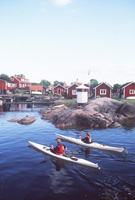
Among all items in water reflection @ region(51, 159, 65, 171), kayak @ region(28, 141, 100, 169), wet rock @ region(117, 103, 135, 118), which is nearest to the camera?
kayak @ region(28, 141, 100, 169)

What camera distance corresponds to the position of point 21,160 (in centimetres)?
1291

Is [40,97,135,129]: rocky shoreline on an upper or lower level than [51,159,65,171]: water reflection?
upper

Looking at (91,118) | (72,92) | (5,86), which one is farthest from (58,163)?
(5,86)

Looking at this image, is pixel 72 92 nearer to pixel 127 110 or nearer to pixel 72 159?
pixel 127 110

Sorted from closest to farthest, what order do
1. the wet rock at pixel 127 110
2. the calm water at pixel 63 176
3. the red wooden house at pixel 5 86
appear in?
the calm water at pixel 63 176
the wet rock at pixel 127 110
the red wooden house at pixel 5 86

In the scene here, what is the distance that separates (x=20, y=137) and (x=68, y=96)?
40999mm

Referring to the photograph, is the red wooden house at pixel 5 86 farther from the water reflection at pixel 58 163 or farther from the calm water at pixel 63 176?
the water reflection at pixel 58 163

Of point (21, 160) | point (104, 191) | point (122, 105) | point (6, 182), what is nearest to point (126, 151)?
point (104, 191)

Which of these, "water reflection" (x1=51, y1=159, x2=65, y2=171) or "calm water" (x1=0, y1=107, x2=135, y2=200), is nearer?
"calm water" (x1=0, y1=107, x2=135, y2=200)

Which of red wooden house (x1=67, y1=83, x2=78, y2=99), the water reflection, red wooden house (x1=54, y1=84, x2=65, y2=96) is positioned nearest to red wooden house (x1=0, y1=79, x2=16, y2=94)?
red wooden house (x1=54, y1=84, x2=65, y2=96)

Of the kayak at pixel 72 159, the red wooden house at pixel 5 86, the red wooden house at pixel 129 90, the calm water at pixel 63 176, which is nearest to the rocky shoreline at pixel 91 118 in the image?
A: the calm water at pixel 63 176

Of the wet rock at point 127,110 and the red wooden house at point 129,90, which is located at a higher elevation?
the red wooden house at point 129,90

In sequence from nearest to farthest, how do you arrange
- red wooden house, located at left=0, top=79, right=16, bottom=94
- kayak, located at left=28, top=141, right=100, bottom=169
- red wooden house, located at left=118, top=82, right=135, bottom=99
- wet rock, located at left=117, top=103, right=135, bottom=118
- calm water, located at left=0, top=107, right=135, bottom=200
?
calm water, located at left=0, top=107, right=135, bottom=200, kayak, located at left=28, top=141, right=100, bottom=169, wet rock, located at left=117, top=103, right=135, bottom=118, red wooden house, located at left=118, top=82, right=135, bottom=99, red wooden house, located at left=0, top=79, right=16, bottom=94

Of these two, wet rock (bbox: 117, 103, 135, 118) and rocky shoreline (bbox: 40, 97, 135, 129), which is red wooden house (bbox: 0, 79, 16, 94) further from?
wet rock (bbox: 117, 103, 135, 118)
